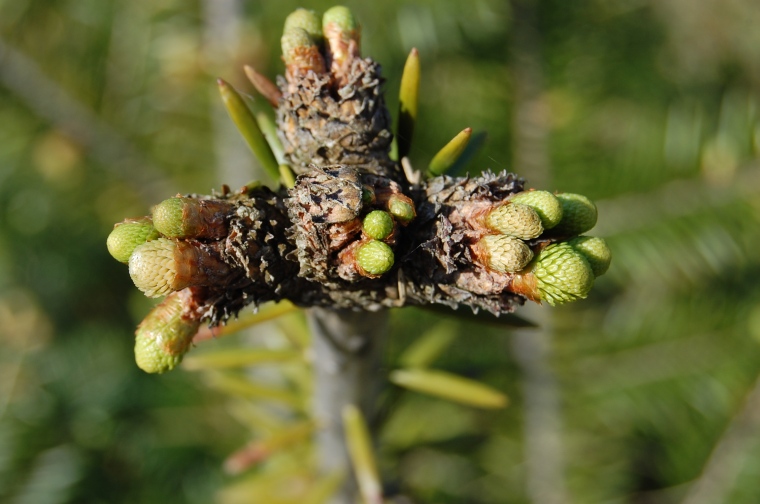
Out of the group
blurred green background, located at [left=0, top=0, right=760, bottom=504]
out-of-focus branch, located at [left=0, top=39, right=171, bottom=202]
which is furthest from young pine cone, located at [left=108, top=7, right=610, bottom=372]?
out-of-focus branch, located at [left=0, top=39, right=171, bottom=202]

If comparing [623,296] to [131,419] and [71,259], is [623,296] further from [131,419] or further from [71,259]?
[71,259]

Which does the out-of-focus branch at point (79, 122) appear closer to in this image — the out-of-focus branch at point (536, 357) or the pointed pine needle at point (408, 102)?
the out-of-focus branch at point (536, 357)

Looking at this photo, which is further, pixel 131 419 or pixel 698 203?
pixel 131 419

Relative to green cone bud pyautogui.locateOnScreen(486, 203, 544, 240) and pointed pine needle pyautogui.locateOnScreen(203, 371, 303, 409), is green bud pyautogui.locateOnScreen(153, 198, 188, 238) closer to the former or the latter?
green cone bud pyautogui.locateOnScreen(486, 203, 544, 240)

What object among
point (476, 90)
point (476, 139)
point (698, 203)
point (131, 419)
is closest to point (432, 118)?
point (476, 90)

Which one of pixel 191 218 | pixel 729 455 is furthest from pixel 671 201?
pixel 191 218

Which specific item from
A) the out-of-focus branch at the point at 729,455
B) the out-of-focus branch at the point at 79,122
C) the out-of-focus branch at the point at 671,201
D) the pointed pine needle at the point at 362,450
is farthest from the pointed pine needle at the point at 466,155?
the out-of-focus branch at the point at 79,122

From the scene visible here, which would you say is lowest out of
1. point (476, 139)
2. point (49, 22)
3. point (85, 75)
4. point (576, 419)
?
point (576, 419)
